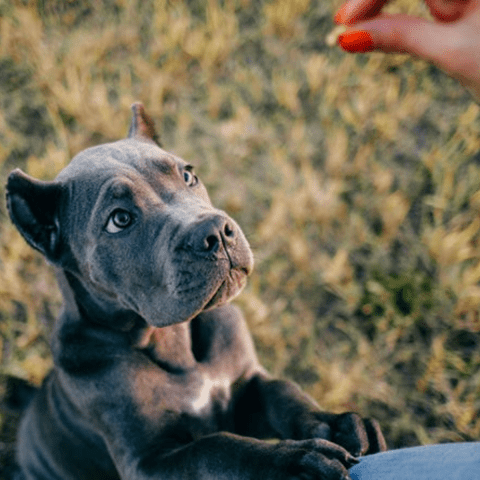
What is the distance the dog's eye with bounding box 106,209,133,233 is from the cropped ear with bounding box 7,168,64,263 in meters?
0.27

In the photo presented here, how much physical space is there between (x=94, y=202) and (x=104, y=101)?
2.33 meters

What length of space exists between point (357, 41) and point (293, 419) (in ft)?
4.74

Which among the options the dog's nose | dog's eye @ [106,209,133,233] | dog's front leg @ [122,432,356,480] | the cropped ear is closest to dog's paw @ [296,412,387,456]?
dog's front leg @ [122,432,356,480]

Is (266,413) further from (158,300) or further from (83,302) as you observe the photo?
(83,302)

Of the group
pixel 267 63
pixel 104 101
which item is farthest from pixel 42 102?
pixel 267 63

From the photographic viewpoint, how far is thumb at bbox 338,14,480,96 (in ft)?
4.38

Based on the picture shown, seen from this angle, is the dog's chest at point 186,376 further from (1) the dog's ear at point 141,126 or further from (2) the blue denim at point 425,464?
(1) the dog's ear at point 141,126

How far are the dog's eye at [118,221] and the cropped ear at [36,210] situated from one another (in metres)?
0.27

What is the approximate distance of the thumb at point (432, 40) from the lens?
1.33m

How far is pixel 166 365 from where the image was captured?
7.32 feet

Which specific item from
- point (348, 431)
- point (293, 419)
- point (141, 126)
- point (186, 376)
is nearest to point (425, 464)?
point (348, 431)

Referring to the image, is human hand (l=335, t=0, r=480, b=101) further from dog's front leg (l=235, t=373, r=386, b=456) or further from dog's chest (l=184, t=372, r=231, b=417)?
dog's chest (l=184, t=372, r=231, b=417)

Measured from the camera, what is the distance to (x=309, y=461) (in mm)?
1655

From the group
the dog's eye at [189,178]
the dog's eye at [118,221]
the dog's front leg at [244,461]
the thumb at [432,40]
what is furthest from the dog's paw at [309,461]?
the thumb at [432,40]
